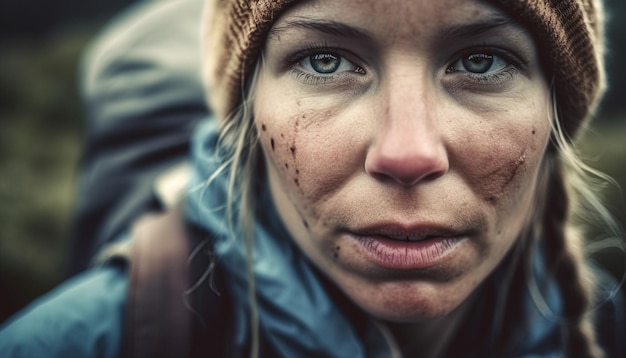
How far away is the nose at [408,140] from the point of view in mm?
1021

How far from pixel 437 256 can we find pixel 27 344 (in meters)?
0.96

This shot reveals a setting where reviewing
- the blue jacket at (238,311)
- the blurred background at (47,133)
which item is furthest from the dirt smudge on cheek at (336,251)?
the blurred background at (47,133)

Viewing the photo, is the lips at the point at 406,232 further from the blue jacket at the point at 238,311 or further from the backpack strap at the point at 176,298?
the backpack strap at the point at 176,298

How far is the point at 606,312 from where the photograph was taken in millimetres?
1808

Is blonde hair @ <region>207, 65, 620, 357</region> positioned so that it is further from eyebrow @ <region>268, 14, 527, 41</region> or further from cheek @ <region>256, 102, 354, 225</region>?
eyebrow @ <region>268, 14, 527, 41</region>

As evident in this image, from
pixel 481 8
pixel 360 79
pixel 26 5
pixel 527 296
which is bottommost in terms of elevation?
pixel 527 296

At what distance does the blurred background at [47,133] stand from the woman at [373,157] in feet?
5.21

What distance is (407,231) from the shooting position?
1.10 m

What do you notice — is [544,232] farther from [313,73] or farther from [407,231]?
[313,73]

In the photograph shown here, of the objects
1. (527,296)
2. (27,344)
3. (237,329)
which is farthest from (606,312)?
(27,344)

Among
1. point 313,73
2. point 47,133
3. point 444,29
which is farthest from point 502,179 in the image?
point 47,133

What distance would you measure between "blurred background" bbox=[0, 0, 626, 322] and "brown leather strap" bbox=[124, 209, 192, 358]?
151 centimetres

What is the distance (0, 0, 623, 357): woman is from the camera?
3.43ft

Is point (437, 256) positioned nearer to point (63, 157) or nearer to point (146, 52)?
point (146, 52)
